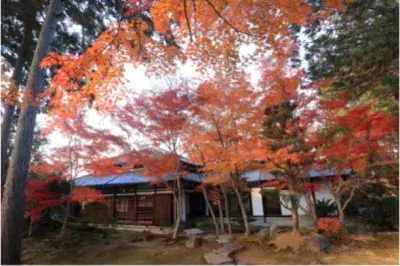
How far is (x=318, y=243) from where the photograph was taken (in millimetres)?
6973

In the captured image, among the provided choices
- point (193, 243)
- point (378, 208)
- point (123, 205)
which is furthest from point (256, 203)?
point (123, 205)

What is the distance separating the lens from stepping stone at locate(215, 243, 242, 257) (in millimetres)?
7122

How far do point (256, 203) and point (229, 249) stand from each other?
7.67 meters

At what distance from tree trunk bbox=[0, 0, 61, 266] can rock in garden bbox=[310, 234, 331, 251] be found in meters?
8.43

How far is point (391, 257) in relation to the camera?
6141 millimetres

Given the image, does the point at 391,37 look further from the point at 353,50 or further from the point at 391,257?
the point at 391,257

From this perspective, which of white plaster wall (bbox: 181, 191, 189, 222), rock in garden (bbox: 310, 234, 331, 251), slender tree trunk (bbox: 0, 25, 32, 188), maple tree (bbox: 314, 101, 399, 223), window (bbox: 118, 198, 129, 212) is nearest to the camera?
rock in garden (bbox: 310, 234, 331, 251)

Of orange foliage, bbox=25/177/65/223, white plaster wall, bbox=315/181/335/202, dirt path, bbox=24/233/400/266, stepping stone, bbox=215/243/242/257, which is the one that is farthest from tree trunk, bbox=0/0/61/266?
white plaster wall, bbox=315/181/335/202

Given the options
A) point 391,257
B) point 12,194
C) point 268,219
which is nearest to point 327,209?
point 268,219

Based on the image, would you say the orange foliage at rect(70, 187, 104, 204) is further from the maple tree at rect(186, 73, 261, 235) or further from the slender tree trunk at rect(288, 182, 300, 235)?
the slender tree trunk at rect(288, 182, 300, 235)

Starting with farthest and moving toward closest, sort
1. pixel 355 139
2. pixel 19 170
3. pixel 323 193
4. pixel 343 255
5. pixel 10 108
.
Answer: pixel 323 193, pixel 10 108, pixel 355 139, pixel 343 255, pixel 19 170

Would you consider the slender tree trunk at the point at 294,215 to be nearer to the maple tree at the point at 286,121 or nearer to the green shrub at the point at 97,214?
the maple tree at the point at 286,121

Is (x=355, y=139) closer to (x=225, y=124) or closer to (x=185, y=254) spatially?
(x=225, y=124)

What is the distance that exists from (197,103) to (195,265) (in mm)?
6130
